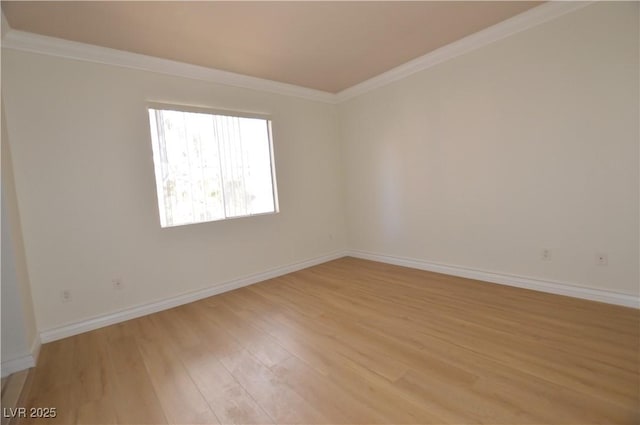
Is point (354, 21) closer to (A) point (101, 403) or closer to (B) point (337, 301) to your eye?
(B) point (337, 301)

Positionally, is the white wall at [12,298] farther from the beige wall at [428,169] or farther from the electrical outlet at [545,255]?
the electrical outlet at [545,255]

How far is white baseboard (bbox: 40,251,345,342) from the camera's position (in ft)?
8.54

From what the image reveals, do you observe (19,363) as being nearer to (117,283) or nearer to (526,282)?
(117,283)

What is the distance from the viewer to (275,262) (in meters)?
4.07

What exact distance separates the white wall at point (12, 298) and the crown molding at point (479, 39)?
3.91 m

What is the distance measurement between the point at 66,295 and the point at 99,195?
3.05 ft

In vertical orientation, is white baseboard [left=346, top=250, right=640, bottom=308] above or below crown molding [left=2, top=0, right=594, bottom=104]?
below

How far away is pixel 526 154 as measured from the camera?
2885mm

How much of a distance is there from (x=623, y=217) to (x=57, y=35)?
494 centimetres

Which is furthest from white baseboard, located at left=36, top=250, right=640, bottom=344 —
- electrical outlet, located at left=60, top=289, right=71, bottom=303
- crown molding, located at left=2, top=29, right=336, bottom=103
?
crown molding, located at left=2, top=29, right=336, bottom=103

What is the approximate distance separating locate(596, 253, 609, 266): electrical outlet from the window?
3453 mm

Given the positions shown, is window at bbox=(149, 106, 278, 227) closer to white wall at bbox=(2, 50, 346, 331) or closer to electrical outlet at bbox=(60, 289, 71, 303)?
white wall at bbox=(2, 50, 346, 331)

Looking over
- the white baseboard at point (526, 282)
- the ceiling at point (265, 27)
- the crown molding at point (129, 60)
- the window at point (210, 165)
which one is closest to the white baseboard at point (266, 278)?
the white baseboard at point (526, 282)

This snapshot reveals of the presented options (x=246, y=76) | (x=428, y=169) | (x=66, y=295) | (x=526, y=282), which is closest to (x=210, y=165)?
(x=246, y=76)
